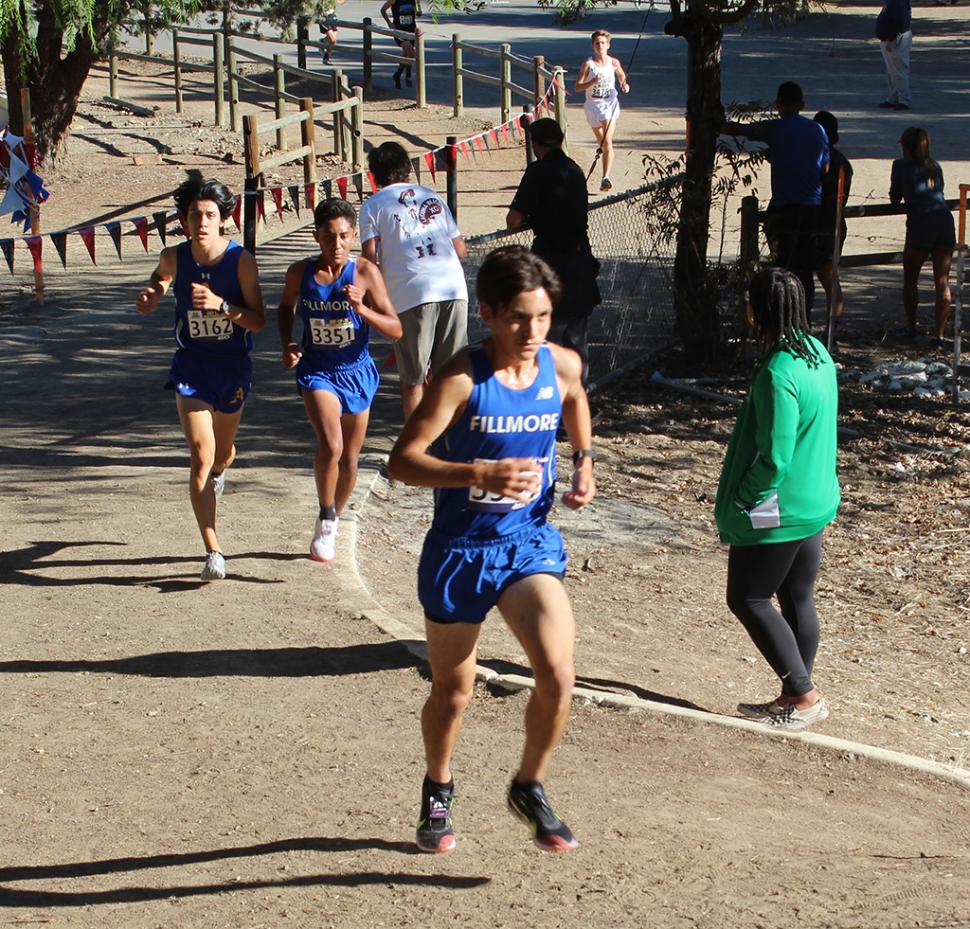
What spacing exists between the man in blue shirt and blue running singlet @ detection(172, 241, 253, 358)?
5.47m

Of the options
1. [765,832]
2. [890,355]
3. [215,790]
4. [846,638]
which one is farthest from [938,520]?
[215,790]

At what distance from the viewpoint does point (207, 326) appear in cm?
603

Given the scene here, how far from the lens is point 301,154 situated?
1388cm

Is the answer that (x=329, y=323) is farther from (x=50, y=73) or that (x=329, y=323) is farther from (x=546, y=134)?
(x=50, y=73)

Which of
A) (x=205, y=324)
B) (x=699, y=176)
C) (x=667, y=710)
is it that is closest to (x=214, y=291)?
(x=205, y=324)

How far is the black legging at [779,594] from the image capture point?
490cm

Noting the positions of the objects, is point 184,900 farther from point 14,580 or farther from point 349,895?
point 14,580

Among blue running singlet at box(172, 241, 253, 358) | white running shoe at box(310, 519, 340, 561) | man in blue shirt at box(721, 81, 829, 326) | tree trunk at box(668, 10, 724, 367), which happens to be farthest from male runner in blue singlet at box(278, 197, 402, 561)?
man in blue shirt at box(721, 81, 829, 326)

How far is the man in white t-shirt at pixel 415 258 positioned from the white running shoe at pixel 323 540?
1193mm

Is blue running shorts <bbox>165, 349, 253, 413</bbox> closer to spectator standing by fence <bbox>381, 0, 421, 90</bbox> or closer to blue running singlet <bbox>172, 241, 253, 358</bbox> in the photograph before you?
blue running singlet <bbox>172, 241, 253, 358</bbox>

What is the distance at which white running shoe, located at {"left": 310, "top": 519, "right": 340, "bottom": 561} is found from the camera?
21.2 ft

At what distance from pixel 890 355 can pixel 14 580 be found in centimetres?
762

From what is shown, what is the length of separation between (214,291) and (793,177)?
19.5ft

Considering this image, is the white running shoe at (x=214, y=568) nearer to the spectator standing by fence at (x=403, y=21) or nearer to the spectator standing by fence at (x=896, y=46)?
the spectator standing by fence at (x=896, y=46)
